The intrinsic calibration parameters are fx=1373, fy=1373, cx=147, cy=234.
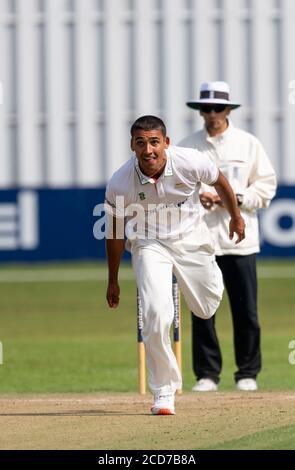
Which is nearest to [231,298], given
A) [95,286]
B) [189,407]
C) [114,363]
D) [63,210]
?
[189,407]

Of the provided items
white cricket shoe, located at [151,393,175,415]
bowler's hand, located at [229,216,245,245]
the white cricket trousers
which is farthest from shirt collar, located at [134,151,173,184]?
white cricket shoe, located at [151,393,175,415]

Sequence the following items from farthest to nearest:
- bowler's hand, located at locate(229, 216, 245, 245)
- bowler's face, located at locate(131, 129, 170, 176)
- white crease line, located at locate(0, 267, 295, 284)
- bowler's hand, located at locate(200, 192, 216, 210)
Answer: white crease line, located at locate(0, 267, 295, 284), bowler's hand, located at locate(200, 192, 216, 210), bowler's hand, located at locate(229, 216, 245, 245), bowler's face, located at locate(131, 129, 170, 176)

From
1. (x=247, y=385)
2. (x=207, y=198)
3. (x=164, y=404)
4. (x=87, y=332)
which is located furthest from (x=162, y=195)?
(x=87, y=332)

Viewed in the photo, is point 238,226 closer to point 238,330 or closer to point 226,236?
point 226,236

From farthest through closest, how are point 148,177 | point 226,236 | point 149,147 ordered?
point 226,236 → point 148,177 → point 149,147

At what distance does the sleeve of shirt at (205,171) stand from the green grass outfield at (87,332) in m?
2.65

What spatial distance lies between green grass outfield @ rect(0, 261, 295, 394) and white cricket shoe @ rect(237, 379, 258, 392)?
0.27m

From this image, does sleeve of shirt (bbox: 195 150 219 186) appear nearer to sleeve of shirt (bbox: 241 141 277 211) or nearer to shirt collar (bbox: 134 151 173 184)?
shirt collar (bbox: 134 151 173 184)

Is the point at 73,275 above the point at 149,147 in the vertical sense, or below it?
below

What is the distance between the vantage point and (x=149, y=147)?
26.2 feet

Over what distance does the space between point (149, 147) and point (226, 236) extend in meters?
2.24

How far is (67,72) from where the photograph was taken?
25.2 m

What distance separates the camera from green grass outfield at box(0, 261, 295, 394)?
11.7m

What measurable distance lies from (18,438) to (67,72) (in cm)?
1801
